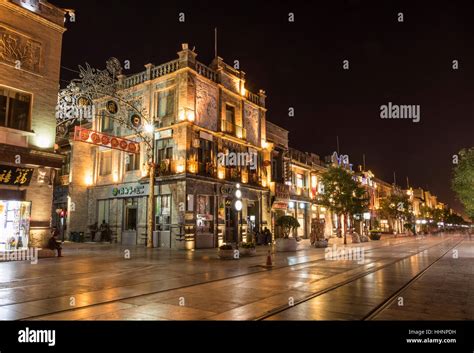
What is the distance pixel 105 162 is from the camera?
31.4 metres

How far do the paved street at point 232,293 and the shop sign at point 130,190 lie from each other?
13370 mm

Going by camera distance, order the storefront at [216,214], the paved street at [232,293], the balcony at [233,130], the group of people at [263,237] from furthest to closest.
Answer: the group of people at [263,237] → the balcony at [233,130] → the storefront at [216,214] → the paved street at [232,293]

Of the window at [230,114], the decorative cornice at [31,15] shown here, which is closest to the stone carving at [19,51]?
the decorative cornice at [31,15]

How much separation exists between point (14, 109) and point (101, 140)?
6.32 metres

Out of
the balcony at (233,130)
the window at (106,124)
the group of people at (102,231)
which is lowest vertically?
the group of people at (102,231)

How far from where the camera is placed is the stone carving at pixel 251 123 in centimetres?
3212

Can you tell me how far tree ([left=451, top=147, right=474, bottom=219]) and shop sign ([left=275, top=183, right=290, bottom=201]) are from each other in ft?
46.5

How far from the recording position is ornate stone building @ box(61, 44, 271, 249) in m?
25.5

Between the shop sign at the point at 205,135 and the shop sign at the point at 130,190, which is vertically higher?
the shop sign at the point at 205,135

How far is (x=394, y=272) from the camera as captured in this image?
13.1 meters

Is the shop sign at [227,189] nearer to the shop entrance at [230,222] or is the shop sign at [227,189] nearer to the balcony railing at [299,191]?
the shop entrance at [230,222]

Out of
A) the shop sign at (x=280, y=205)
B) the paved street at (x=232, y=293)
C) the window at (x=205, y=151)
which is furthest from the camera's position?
the shop sign at (x=280, y=205)
